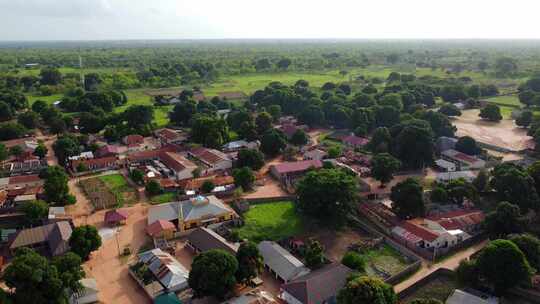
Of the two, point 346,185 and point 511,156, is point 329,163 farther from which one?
point 511,156

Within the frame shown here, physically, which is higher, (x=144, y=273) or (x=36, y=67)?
(x=36, y=67)

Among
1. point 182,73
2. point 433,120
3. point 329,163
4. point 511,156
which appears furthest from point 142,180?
point 182,73

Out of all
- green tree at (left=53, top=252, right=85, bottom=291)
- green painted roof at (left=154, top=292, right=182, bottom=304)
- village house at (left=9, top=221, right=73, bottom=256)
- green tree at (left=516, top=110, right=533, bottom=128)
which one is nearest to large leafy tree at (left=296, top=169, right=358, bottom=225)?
green painted roof at (left=154, top=292, right=182, bottom=304)

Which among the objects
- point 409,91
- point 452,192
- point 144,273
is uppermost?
point 409,91

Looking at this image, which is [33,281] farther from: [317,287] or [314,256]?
[314,256]

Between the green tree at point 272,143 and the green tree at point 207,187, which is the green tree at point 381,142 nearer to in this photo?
the green tree at point 272,143

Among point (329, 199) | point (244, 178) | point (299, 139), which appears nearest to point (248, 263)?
point (329, 199)

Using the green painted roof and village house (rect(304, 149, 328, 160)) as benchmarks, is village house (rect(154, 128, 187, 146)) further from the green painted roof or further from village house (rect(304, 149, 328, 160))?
the green painted roof
